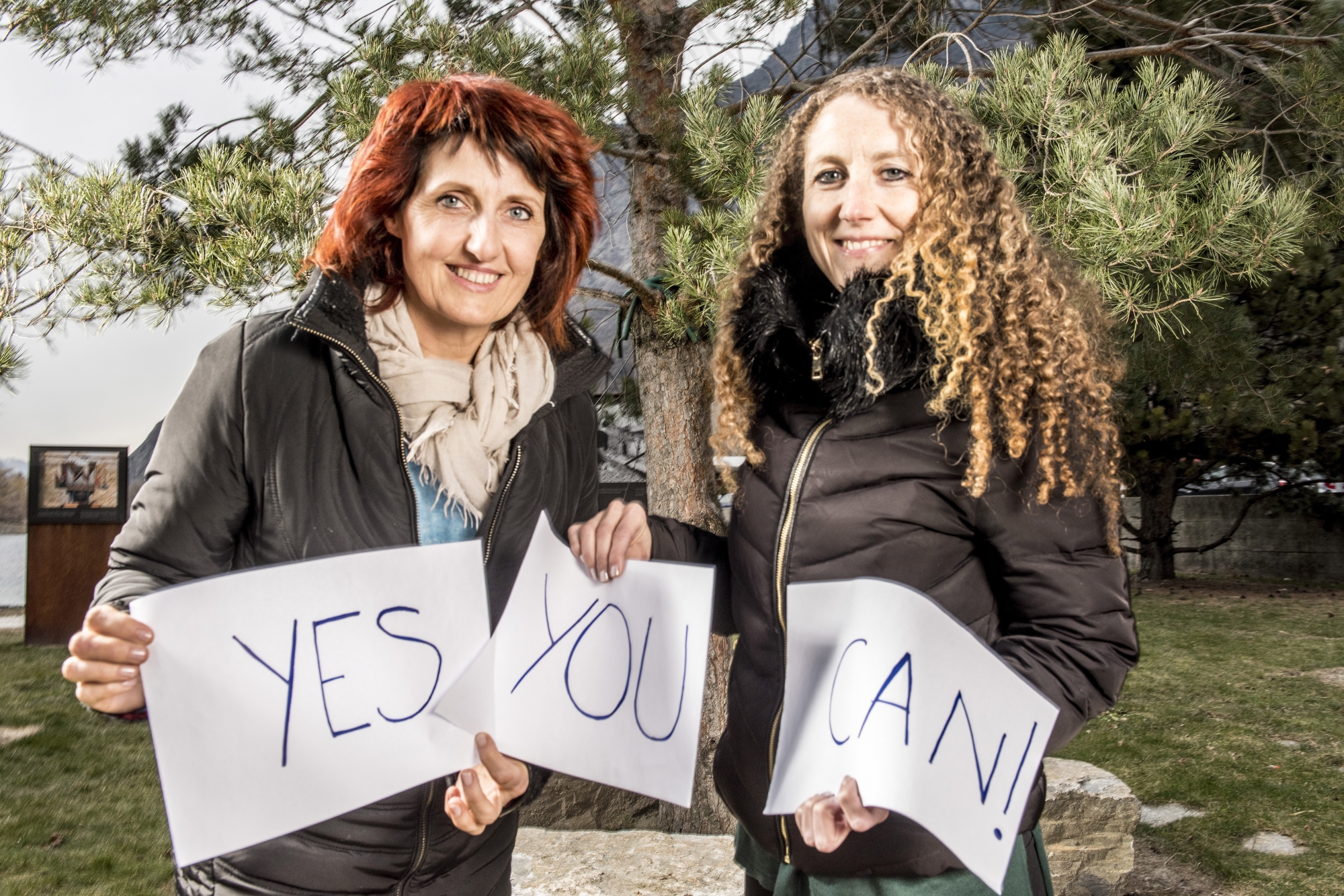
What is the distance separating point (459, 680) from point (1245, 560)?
12.5 m

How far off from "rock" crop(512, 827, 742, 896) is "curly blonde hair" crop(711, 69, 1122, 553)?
73.6 inches

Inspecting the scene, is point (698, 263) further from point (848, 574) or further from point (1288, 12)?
point (1288, 12)

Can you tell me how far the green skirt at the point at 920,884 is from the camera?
1.18m

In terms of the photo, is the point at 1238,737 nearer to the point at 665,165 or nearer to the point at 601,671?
the point at 665,165

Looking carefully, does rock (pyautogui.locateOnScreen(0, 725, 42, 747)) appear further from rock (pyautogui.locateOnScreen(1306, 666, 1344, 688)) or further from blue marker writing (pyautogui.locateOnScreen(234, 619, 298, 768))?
rock (pyautogui.locateOnScreen(1306, 666, 1344, 688))

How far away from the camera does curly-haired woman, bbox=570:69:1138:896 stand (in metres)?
1.15

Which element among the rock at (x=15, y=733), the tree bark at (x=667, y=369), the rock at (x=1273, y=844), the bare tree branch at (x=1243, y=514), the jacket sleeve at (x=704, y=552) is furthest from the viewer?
the bare tree branch at (x=1243, y=514)

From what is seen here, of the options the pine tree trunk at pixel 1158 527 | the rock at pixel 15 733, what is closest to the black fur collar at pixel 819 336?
the rock at pixel 15 733

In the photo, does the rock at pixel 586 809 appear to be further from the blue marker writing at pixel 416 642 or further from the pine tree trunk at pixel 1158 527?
the pine tree trunk at pixel 1158 527

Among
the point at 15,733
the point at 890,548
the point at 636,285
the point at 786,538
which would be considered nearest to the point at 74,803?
the point at 15,733

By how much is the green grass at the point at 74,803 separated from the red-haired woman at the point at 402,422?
2.75 metres

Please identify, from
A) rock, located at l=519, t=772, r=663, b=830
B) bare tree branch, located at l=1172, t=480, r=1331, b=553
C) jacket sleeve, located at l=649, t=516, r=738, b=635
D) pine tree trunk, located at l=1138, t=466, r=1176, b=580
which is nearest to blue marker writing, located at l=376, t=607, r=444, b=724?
jacket sleeve, located at l=649, t=516, r=738, b=635

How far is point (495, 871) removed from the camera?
4.44 feet

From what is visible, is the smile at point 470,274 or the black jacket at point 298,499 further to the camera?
the smile at point 470,274
